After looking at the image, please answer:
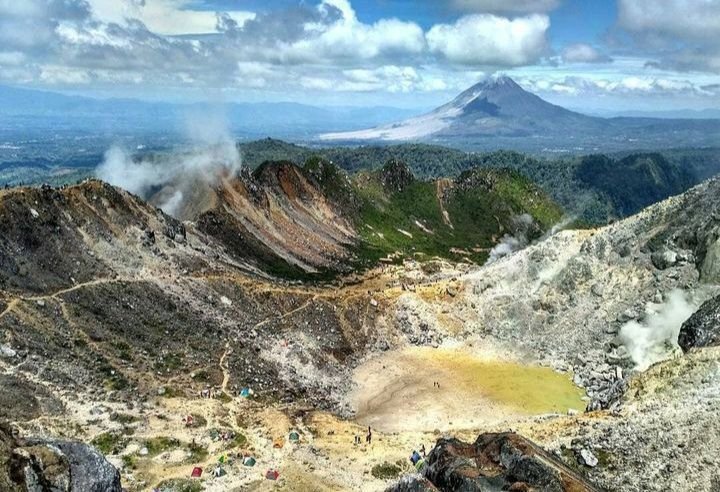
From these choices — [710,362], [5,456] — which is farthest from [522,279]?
[5,456]

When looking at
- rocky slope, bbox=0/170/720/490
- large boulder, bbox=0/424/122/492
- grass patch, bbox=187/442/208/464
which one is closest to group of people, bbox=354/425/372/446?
rocky slope, bbox=0/170/720/490

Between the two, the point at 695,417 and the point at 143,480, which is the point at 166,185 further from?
the point at 695,417

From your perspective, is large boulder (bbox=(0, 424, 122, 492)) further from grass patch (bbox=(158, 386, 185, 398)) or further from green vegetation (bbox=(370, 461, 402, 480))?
grass patch (bbox=(158, 386, 185, 398))

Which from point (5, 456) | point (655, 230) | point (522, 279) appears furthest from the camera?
point (522, 279)

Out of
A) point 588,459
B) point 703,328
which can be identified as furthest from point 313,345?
point 588,459

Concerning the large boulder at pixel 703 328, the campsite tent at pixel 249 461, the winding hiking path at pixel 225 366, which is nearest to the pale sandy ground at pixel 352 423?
the campsite tent at pixel 249 461

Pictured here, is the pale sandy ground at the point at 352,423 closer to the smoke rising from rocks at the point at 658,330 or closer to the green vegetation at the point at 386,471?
the green vegetation at the point at 386,471
